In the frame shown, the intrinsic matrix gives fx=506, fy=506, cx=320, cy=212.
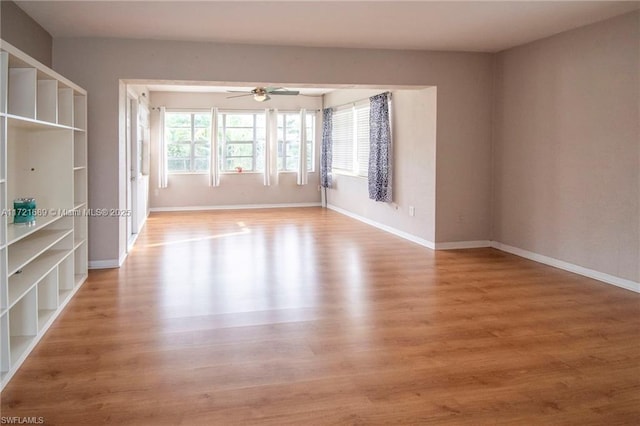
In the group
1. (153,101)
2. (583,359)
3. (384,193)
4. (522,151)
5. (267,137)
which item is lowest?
(583,359)

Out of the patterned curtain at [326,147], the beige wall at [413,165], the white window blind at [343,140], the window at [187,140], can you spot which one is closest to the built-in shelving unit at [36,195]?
the beige wall at [413,165]

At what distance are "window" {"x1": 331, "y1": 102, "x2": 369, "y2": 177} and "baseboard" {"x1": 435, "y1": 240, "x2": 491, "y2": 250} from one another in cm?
277

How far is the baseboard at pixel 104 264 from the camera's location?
548 centimetres

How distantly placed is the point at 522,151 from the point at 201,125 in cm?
717

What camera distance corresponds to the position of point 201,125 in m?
11.0

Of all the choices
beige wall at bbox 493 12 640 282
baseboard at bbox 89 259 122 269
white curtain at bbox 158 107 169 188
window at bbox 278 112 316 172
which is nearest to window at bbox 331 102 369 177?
window at bbox 278 112 316 172

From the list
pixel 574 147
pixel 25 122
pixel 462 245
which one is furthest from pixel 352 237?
pixel 25 122

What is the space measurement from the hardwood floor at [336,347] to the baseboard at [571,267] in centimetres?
13

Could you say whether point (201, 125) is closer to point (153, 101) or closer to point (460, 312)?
point (153, 101)

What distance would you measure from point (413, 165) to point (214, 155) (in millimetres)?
5284

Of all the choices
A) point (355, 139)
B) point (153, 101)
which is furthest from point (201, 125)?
point (355, 139)

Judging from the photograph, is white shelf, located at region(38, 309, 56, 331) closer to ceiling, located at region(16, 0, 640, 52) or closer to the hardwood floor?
the hardwood floor

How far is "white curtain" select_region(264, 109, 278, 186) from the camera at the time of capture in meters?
11.3

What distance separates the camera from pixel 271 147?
11.3 metres
